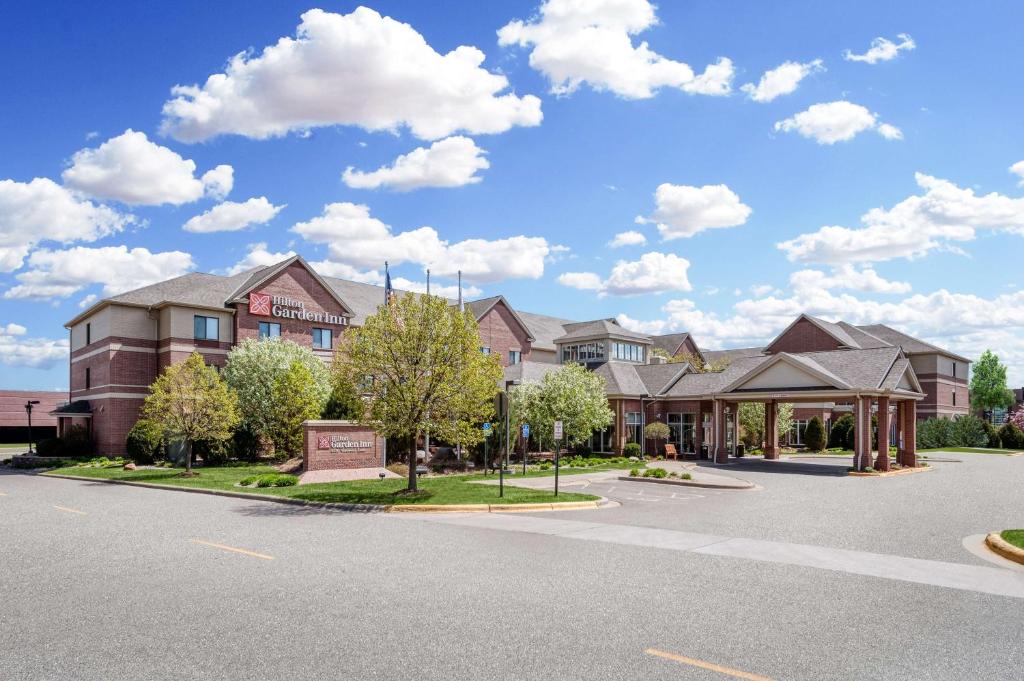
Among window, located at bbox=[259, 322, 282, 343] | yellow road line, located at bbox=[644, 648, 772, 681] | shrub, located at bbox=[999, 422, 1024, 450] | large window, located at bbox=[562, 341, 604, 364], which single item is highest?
window, located at bbox=[259, 322, 282, 343]

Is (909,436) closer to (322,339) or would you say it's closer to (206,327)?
(322,339)

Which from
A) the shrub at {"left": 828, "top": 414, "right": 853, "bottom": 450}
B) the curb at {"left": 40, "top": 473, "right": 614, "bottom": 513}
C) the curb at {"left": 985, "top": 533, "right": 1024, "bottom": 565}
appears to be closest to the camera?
the curb at {"left": 985, "top": 533, "right": 1024, "bottom": 565}

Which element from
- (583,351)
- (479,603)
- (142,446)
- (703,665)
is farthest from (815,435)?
(703,665)

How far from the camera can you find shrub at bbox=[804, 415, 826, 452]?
57.8m

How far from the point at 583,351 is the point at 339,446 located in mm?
29709

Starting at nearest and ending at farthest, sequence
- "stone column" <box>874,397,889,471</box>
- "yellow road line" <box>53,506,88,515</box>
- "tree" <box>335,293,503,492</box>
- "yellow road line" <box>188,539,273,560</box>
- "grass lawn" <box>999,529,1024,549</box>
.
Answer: "yellow road line" <box>188,539,273,560</box>, "grass lawn" <box>999,529,1024,549</box>, "yellow road line" <box>53,506,88,515</box>, "tree" <box>335,293,503,492</box>, "stone column" <box>874,397,889,471</box>

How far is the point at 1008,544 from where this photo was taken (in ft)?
44.9

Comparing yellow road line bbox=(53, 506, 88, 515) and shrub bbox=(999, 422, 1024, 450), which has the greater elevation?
yellow road line bbox=(53, 506, 88, 515)

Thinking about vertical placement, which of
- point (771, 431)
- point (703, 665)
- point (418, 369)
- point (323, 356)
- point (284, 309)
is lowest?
point (771, 431)

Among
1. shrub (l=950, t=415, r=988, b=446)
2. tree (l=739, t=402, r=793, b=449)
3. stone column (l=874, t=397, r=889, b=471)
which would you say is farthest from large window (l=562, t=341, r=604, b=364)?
shrub (l=950, t=415, r=988, b=446)

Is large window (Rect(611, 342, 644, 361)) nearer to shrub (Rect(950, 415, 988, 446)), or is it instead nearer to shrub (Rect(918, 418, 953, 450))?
shrub (Rect(918, 418, 953, 450))

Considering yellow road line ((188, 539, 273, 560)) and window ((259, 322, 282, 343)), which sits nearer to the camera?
yellow road line ((188, 539, 273, 560))

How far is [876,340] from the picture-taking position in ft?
231

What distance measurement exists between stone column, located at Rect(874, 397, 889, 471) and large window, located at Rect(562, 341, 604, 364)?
22.5 metres
